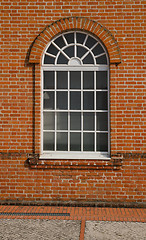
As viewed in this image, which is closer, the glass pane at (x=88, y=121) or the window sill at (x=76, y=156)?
the window sill at (x=76, y=156)

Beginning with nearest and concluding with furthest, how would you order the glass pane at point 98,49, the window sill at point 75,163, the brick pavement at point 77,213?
the brick pavement at point 77,213, the window sill at point 75,163, the glass pane at point 98,49

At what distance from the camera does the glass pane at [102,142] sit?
6012 mm

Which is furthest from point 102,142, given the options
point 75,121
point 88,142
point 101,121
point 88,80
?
point 88,80

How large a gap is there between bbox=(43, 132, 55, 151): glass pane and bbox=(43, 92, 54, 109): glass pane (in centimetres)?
63

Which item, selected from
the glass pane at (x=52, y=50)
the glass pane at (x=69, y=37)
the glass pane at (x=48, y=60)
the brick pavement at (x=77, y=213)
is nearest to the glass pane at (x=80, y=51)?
the glass pane at (x=69, y=37)

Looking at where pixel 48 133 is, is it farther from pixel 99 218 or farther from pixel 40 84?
pixel 99 218

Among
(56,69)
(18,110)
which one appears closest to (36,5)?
(56,69)

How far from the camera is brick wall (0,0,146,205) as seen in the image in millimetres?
5809

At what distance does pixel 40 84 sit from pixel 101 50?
159cm

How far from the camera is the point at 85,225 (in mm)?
4758

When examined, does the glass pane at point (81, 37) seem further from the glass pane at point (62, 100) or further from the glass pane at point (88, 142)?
the glass pane at point (88, 142)

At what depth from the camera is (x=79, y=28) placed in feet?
19.3

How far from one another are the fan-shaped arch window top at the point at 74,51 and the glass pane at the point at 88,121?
1170mm

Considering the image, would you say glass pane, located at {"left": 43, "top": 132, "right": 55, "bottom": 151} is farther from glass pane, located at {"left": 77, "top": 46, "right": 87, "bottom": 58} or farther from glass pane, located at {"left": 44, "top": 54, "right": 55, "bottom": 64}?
glass pane, located at {"left": 77, "top": 46, "right": 87, "bottom": 58}
